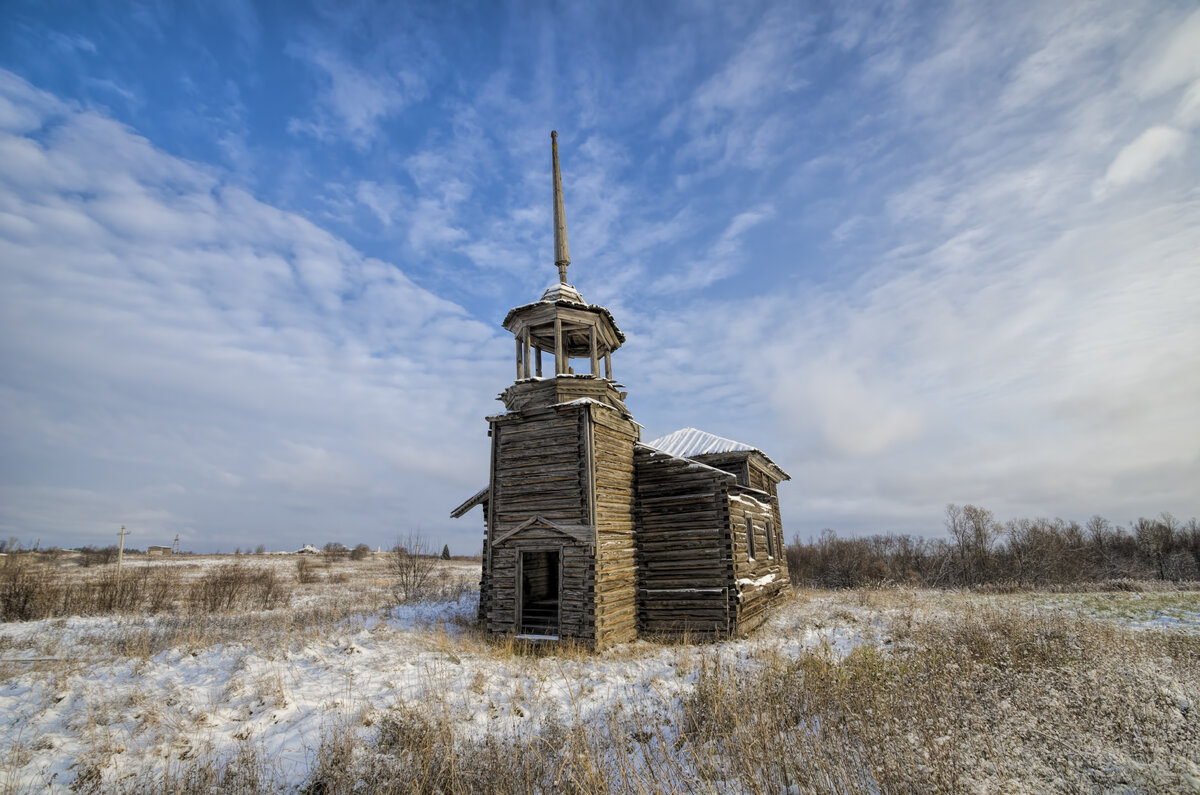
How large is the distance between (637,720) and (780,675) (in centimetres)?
239

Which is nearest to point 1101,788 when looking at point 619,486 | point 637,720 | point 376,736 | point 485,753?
point 637,720

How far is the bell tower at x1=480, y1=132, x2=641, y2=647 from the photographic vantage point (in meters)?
14.0

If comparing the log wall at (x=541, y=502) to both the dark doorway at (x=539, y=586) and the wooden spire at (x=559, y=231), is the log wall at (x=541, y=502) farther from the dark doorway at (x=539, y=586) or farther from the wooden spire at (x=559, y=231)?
the wooden spire at (x=559, y=231)

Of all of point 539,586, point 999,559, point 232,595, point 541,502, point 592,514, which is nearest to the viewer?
point 592,514

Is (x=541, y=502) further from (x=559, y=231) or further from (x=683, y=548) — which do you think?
(x=559, y=231)

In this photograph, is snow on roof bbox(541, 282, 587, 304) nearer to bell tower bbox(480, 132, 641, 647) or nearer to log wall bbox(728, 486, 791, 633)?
bell tower bbox(480, 132, 641, 647)

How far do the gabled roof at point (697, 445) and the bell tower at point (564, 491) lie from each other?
264 inches

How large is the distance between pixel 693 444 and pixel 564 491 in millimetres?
10760

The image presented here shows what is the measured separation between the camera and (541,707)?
8320 millimetres

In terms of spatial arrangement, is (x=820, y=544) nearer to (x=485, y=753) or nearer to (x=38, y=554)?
(x=485, y=753)

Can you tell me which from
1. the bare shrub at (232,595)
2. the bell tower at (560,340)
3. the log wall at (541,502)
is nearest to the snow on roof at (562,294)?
the bell tower at (560,340)

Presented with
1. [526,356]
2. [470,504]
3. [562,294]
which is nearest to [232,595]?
[470,504]

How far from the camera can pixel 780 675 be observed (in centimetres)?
773

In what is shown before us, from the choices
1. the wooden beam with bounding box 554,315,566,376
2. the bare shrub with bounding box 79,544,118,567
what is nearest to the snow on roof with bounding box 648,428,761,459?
the wooden beam with bounding box 554,315,566,376
